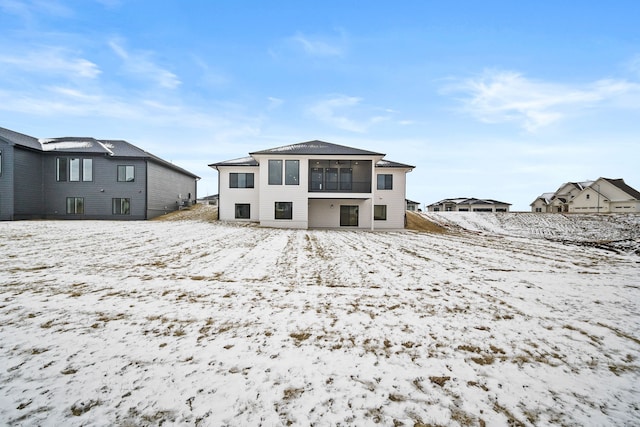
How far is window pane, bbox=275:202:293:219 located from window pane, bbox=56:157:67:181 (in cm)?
1870

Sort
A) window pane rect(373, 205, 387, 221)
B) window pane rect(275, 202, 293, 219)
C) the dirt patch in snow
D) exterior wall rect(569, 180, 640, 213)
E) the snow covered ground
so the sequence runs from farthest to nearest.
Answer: exterior wall rect(569, 180, 640, 213) → the dirt patch in snow → window pane rect(373, 205, 387, 221) → window pane rect(275, 202, 293, 219) → the snow covered ground

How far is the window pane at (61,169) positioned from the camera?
21078mm

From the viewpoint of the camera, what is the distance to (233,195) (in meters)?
21.2

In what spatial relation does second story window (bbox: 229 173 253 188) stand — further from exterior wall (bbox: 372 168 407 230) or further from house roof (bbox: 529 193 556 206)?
house roof (bbox: 529 193 556 206)

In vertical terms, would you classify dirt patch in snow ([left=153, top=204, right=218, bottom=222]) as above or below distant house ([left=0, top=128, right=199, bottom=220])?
below

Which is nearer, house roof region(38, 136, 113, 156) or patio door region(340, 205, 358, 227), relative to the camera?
patio door region(340, 205, 358, 227)

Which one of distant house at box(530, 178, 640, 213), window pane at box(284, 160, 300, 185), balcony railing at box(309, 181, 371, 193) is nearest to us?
window pane at box(284, 160, 300, 185)

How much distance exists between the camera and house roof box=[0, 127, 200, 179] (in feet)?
66.0

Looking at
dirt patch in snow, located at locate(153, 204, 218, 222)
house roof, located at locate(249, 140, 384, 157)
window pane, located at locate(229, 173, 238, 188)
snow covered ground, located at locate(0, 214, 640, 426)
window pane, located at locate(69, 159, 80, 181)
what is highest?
house roof, located at locate(249, 140, 384, 157)

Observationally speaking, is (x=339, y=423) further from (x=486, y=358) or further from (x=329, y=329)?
(x=486, y=358)

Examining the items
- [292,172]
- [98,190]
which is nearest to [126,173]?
[98,190]

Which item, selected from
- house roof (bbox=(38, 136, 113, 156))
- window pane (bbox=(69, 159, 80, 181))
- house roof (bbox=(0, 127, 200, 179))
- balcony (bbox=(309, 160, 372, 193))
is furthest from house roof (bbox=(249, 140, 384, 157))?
window pane (bbox=(69, 159, 80, 181))

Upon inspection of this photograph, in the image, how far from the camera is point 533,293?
167 inches

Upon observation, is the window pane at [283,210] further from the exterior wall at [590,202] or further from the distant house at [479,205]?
the exterior wall at [590,202]
